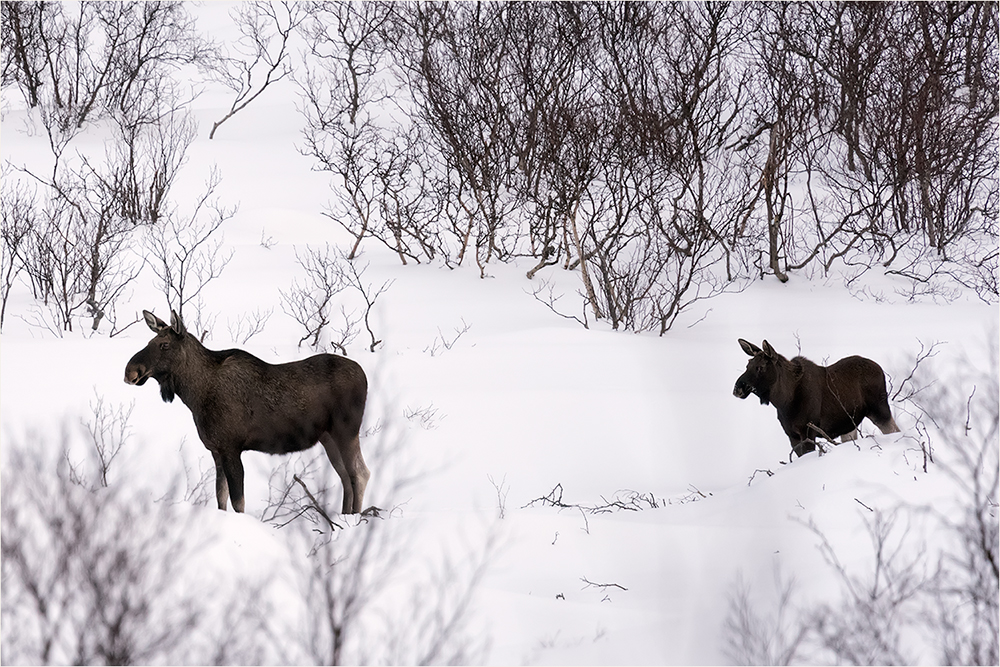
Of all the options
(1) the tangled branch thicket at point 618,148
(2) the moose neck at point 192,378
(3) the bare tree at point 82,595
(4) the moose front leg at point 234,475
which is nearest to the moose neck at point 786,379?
(4) the moose front leg at point 234,475

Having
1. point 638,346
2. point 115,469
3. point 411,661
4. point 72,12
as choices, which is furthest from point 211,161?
point 411,661

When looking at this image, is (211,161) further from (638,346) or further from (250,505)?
(250,505)

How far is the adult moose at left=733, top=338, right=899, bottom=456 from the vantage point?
7.21 metres

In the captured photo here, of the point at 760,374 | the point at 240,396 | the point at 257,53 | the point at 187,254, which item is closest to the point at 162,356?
the point at 240,396

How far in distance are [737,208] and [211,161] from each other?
1326 cm

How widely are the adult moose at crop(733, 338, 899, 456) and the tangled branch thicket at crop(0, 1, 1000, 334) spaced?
602 cm

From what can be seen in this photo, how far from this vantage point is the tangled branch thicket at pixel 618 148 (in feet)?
53.1

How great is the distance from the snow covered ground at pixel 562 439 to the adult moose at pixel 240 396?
0.61 meters

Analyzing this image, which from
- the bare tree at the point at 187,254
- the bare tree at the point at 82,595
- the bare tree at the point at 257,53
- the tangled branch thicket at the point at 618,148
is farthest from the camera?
the bare tree at the point at 257,53

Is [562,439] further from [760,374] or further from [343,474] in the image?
[343,474]

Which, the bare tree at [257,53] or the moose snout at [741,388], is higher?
the bare tree at [257,53]

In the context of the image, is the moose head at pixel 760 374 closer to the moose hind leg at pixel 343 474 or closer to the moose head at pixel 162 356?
the moose hind leg at pixel 343 474

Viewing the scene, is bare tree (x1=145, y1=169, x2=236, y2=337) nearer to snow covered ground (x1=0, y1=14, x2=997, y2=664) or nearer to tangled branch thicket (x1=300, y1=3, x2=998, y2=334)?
snow covered ground (x1=0, y1=14, x2=997, y2=664)

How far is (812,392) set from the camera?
721 cm
